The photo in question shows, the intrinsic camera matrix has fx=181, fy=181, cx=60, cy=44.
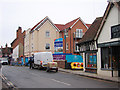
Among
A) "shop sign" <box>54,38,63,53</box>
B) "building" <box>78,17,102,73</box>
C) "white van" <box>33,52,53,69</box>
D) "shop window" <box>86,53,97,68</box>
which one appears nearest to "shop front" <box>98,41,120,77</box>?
"building" <box>78,17,102,73</box>

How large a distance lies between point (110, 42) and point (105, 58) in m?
1.94

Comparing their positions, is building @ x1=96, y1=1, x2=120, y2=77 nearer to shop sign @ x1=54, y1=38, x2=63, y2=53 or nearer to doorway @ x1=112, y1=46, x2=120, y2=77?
doorway @ x1=112, y1=46, x2=120, y2=77

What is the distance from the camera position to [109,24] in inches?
685

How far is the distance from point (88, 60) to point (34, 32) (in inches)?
1100

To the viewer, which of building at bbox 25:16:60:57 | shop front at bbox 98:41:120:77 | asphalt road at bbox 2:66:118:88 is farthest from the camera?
building at bbox 25:16:60:57

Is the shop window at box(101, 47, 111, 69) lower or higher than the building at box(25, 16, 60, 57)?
lower

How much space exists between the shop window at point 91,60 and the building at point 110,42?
1.30 metres

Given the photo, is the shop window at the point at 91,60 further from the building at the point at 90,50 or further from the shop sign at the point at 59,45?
the shop sign at the point at 59,45

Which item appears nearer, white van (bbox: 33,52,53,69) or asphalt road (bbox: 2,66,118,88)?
asphalt road (bbox: 2,66,118,88)

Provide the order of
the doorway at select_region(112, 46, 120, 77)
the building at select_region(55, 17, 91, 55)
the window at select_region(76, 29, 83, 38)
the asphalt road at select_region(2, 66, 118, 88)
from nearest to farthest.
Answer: the asphalt road at select_region(2, 66, 118, 88) < the doorway at select_region(112, 46, 120, 77) < the building at select_region(55, 17, 91, 55) < the window at select_region(76, 29, 83, 38)

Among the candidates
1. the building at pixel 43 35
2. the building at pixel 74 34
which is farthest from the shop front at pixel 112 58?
the building at pixel 43 35

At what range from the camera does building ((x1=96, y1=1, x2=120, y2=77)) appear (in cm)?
1634

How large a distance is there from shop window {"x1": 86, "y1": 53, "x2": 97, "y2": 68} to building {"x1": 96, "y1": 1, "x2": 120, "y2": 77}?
1.30 metres

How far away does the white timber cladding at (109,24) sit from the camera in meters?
16.5
